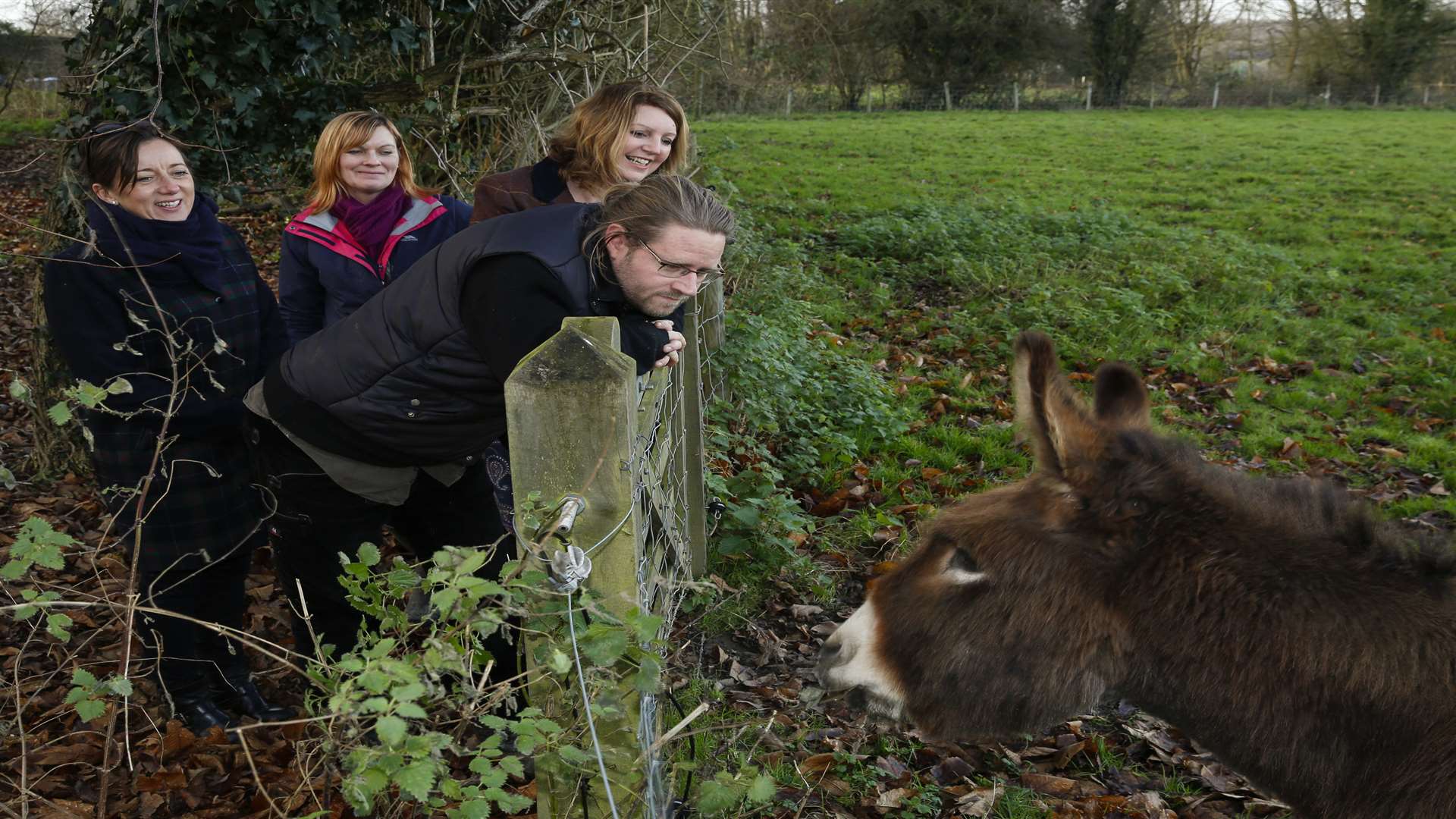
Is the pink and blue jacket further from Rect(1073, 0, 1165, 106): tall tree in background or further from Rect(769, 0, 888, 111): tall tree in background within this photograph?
Rect(1073, 0, 1165, 106): tall tree in background

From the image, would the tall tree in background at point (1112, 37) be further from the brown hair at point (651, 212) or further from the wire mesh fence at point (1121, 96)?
the brown hair at point (651, 212)

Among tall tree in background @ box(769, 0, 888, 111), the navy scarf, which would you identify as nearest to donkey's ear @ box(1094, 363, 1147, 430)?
the navy scarf

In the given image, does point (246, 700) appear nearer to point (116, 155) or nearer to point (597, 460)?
point (116, 155)

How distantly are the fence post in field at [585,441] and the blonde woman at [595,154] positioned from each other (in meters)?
1.97

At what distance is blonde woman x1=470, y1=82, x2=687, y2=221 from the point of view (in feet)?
12.0

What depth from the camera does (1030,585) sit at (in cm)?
199

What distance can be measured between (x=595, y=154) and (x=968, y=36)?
35.5 meters

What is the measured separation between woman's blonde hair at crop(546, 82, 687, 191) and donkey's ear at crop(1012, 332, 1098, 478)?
2.18 meters

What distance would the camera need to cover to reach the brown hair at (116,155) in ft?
9.94

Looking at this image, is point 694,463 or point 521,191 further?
point 694,463

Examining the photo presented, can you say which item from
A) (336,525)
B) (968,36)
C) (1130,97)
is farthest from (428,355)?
(1130,97)

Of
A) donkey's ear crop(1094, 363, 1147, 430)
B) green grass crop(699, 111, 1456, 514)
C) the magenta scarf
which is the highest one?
the magenta scarf

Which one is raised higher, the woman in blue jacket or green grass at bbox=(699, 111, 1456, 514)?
the woman in blue jacket

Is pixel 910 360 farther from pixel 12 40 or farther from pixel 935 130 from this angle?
pixel 935 130
